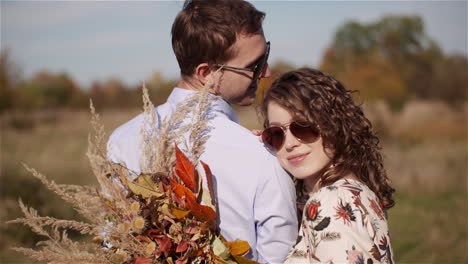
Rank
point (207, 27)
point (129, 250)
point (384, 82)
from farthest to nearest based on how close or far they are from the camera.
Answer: point (384, 82)
point (207, 27)
point (129, 250)

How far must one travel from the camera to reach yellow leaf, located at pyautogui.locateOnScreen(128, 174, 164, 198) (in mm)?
2113

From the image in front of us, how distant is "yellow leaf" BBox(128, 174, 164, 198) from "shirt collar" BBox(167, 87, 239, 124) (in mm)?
493

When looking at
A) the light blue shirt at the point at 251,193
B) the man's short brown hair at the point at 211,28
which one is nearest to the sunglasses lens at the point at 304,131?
the light blue shirt at the point at 251,193

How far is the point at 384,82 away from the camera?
28.0m

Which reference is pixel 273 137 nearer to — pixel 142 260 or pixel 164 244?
pixel 164 244

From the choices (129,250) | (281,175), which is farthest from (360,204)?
(129,250)

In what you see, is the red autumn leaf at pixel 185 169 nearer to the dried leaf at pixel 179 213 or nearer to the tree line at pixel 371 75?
the dried leaf at pixel 179 213

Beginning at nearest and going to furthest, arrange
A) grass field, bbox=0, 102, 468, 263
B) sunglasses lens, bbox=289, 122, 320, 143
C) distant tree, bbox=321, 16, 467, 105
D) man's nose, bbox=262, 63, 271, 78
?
1. sunglasses lens, bbox=289, 122, 320, 143
2. man's nose, bbox=262, 63, 271, 78
3. grass field, bbox=0, 102, 468, 263
4. distant tree, bbox=321, 16, 467, 105

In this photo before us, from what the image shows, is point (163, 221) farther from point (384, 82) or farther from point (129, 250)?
point (384, 82)

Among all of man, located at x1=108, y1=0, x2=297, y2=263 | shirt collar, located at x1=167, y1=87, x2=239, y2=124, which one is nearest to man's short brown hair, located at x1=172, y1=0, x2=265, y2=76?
man, located at x1=108, y1=0, x2=297, y2=263

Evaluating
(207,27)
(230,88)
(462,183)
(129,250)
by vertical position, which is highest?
(207,27)

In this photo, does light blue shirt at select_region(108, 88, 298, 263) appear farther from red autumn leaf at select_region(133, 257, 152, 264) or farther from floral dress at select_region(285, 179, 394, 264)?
red autumn leaf at select_region(133, 257, 152, 264)

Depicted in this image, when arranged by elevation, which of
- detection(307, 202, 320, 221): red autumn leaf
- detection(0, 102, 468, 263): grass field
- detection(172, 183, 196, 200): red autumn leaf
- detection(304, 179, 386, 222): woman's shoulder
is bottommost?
detection(0, 102, 468, 263): grass field

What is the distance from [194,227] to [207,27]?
3.17ft
